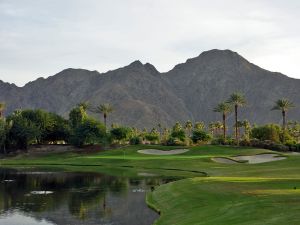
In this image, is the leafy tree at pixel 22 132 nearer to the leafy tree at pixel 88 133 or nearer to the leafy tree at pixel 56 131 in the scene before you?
the leafy tree at pixel 56 131

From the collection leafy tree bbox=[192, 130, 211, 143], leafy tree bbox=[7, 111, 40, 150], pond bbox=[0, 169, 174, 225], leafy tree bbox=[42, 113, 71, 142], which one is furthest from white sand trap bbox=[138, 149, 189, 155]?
pond bbox=[0, 169, 174, 225]

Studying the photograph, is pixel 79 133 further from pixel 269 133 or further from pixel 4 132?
pixel 269 133

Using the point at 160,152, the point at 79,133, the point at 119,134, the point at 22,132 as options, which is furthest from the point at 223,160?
the point at 22,132

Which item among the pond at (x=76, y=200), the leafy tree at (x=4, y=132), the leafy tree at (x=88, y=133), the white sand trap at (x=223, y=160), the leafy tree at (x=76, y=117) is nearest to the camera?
the pond at (x=76, y=200)

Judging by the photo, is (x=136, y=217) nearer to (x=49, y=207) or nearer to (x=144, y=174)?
(x=49, y=207)

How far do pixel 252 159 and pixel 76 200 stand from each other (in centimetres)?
6869

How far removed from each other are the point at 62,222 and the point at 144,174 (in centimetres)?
4943

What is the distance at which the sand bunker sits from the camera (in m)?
114

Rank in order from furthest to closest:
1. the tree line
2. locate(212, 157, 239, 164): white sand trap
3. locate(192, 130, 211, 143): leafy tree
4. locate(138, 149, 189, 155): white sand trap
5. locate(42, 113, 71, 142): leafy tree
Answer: locate(192, 130, 211, 143): leafy tree → locate(42, 113, 71, 142): leafy tree → the tree line → locate(138, 149, 189, 155): white sand trap → locate(212, 157, 239, 164): white sand trap

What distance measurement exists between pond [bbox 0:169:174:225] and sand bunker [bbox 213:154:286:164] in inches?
1265

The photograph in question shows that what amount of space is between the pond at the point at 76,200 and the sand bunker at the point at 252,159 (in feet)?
105

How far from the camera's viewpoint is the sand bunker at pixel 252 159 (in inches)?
4498

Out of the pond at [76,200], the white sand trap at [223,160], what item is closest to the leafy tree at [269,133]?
the white sand trap at [223,160]

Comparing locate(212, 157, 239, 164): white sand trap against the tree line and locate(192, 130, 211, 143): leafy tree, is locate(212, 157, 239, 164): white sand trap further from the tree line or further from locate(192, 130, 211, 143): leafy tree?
locate(192, 130, 211, 143): leafy tree
